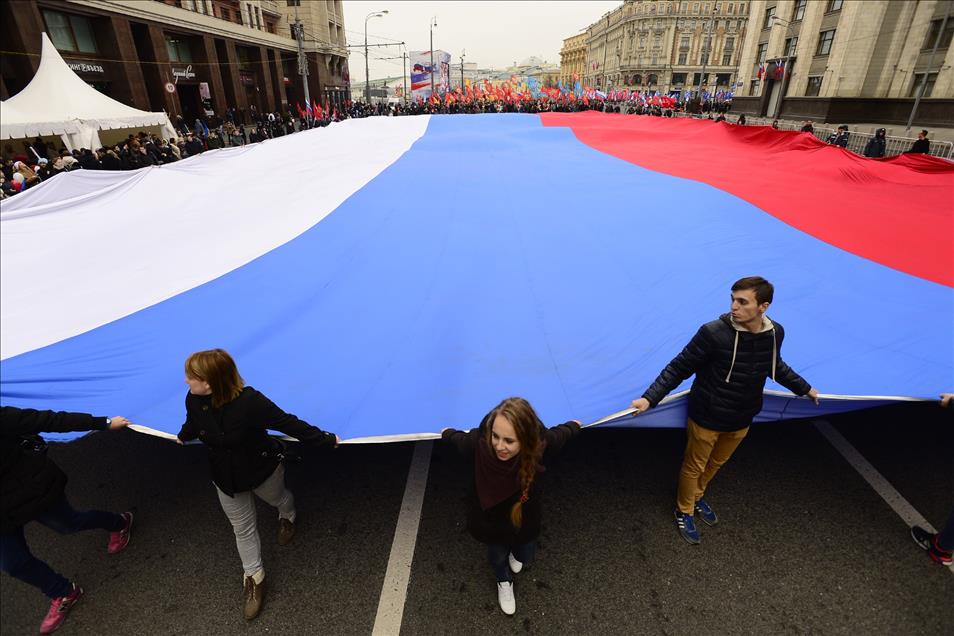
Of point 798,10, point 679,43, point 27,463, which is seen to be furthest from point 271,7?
point 679,43

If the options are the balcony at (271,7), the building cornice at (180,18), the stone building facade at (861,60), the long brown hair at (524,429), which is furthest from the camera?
the balcony at (271,7)

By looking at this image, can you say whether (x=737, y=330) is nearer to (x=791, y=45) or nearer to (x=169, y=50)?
(x=169, y=50)

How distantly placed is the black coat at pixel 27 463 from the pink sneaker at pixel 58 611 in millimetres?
616

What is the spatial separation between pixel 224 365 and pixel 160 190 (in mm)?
4072

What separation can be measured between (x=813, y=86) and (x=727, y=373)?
41767 millimetres

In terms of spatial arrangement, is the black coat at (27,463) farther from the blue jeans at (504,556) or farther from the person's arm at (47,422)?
the blue jeans at (504,556)

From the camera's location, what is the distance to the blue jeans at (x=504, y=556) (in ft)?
9.21

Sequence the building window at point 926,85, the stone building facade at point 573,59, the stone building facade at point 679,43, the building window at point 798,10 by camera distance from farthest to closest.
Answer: the stone building facade at point 573,59
the stone building facade at point 679,43
the building window at point 798,10
the building window at point 926,85

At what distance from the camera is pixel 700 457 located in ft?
10.5

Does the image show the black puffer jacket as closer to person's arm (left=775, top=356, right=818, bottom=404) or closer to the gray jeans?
person's arm (left=775, top=356, right=818, bottom=404)

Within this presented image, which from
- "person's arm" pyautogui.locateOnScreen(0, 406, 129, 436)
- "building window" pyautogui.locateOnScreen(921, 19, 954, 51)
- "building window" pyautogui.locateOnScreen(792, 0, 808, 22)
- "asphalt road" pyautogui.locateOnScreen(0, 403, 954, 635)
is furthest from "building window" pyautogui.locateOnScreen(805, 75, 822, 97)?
"person's arm" pyautogui.locateOnScreen(0, 406, 129, 436)

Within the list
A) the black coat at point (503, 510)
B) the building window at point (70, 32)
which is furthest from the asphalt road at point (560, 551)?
the building window at point (70, 32)

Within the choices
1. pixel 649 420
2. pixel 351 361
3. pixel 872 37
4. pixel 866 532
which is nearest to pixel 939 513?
pixel 866 532

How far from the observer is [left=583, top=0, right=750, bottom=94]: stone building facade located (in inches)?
3179
